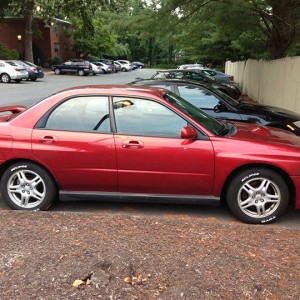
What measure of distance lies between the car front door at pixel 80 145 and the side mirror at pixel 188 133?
0.79 m

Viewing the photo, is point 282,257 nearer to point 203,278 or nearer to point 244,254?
point 244,254

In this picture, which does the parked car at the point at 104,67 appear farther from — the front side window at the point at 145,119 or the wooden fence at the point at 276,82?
the front side window at the point at 145,119

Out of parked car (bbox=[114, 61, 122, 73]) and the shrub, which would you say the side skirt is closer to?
the shrub

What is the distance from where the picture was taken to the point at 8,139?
4805mm

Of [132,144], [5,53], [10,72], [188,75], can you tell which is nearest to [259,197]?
[132,144]

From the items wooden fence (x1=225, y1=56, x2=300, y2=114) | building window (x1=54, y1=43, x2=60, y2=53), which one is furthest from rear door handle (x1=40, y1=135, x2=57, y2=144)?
building window (x1=54, y1=43, x2=60, y2=53)

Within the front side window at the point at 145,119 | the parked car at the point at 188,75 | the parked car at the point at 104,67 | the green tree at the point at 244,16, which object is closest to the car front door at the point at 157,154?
the front side window at the point at 145,119

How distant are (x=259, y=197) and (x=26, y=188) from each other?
2.62 meters

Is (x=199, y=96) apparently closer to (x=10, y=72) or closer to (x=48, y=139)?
(x=48, y=139)

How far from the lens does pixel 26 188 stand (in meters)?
4.80

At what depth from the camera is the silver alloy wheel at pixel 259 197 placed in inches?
175

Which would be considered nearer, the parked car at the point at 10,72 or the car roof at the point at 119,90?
the car roof at the point at 119,90

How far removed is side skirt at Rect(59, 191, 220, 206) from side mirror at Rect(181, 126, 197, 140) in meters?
0.66

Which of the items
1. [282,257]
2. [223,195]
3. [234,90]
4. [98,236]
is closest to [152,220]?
[98,236]
